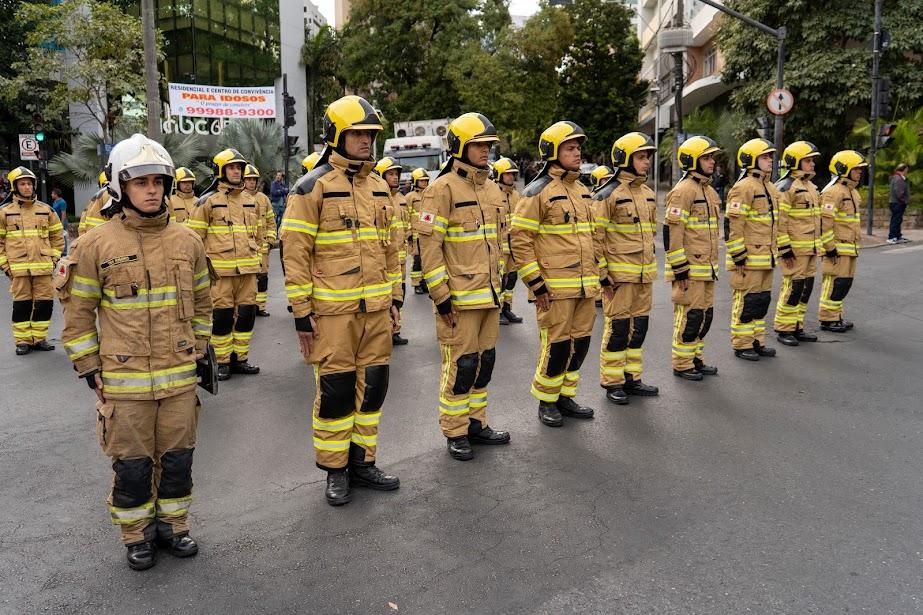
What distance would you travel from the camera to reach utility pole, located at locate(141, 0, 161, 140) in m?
16.3

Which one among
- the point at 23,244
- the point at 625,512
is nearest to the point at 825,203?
the point at 625,512

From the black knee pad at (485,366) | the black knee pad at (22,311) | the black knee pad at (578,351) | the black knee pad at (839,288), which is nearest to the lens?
the black knee pad at (485,366)

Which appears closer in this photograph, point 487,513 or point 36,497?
point 487,513

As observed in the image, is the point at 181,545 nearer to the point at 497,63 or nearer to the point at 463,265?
the point at 463,265

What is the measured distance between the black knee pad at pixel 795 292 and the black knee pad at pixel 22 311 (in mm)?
9466

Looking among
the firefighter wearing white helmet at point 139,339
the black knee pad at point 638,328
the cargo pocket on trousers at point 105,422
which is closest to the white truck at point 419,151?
the black knee pad at point 638,328

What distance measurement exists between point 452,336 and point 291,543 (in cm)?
195

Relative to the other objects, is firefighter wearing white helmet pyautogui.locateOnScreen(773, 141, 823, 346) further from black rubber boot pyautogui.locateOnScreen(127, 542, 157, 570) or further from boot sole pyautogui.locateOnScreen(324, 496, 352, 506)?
black rubber boot pyautogui.locateOnScreen(127, 542, 157, 570)

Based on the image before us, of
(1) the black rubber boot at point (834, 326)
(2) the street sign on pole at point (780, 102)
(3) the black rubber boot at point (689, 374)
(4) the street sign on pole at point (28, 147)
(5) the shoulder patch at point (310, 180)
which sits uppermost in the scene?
(2) the street sign on pole at point (780, 102)

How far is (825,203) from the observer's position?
9898 mm

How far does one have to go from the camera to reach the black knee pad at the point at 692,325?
7766 millimetres

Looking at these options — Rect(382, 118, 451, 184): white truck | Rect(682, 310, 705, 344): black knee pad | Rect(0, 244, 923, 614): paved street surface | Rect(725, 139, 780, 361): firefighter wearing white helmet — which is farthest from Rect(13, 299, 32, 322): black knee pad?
Rect(382, 118, 451, 184): white truck

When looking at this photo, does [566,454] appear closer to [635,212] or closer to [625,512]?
[625,512]

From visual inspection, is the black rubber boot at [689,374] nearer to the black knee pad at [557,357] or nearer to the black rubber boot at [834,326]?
the black knee pad at [557,357]
